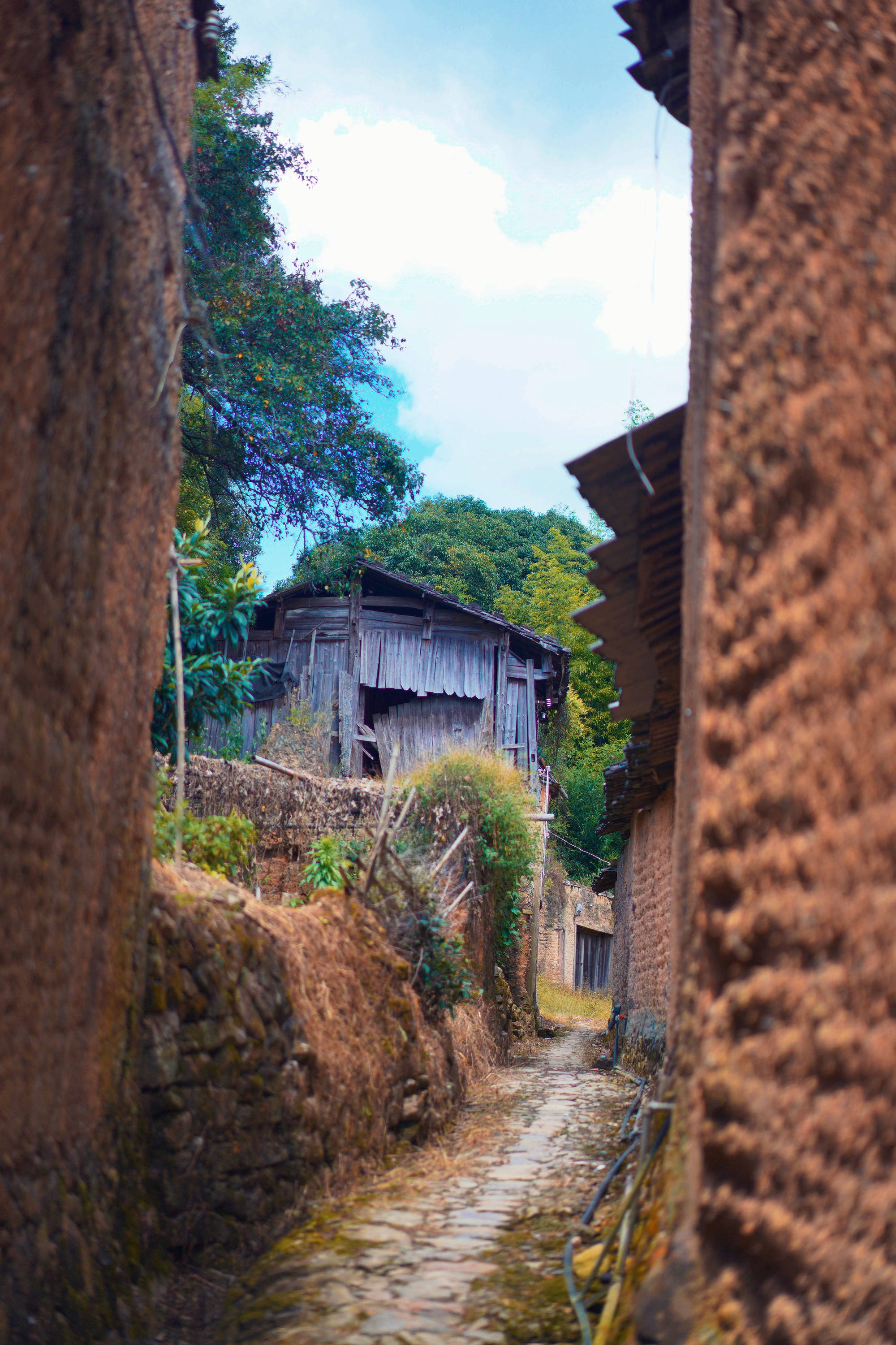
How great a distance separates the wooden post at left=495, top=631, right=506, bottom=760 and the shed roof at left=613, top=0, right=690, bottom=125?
11914 mm

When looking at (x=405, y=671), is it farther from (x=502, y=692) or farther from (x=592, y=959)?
(x=592, y=959)

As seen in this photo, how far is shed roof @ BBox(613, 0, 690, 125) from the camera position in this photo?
12.8ft

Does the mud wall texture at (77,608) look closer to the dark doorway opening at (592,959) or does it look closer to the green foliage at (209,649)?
the green foliage at (209,649)

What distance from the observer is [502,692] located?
1605 cm

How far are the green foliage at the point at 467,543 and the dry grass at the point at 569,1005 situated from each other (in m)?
9.74

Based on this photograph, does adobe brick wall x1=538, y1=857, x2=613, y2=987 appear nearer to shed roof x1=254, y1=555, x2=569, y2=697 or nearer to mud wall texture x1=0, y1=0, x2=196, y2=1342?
shed roof x1=254, y1=555, x2=569, y2=697

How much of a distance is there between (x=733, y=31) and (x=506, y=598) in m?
27.9

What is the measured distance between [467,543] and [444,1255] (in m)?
27.0

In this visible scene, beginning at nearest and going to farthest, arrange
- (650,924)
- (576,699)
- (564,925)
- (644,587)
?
1. (644,587)
2. (650,924)
3. (564,925)
4. (576,699)

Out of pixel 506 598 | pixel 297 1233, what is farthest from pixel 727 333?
pixel 506 598

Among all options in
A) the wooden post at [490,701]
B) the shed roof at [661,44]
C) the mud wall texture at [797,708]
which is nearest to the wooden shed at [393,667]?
the wooden post at [490,701]

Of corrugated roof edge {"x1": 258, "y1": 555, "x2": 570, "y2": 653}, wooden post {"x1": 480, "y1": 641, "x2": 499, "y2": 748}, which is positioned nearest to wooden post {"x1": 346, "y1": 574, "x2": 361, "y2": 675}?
corrugated roof edge {"x1": 258, "y1": 555, "x2": 570, "y2": 653}

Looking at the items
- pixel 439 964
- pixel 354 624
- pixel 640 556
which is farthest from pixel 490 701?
pixel 640 556

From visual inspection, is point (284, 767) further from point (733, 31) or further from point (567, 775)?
point (567, 775)
